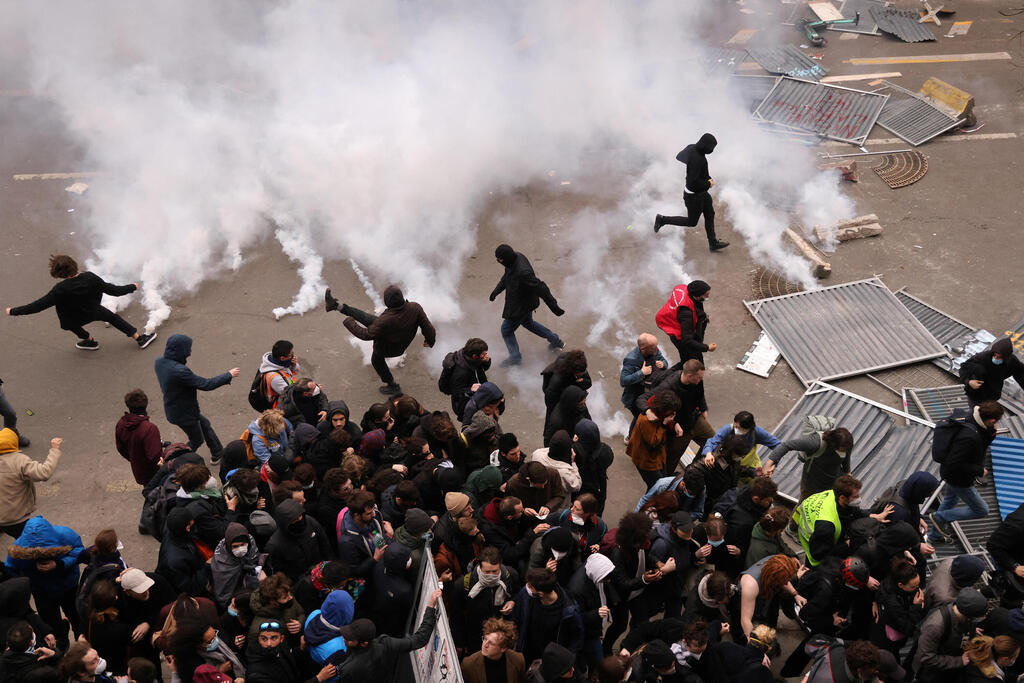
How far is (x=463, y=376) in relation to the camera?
6.92 m

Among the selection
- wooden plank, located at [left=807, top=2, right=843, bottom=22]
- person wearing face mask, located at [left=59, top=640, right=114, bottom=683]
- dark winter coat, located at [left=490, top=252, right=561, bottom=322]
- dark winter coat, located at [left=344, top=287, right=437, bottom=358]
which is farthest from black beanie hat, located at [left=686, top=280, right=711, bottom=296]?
wooden plank, located at [left=807, top=2, right=843, bottom=22]

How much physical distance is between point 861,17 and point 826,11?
0.55 meters

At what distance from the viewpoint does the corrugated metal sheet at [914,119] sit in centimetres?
1113

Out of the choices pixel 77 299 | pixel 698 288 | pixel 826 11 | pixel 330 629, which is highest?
pixel 330 629

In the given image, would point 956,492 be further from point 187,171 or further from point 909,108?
Result: point 187,171

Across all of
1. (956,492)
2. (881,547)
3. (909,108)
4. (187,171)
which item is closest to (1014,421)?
(956,492)

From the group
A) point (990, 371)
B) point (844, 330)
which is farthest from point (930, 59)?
point (990, 371)

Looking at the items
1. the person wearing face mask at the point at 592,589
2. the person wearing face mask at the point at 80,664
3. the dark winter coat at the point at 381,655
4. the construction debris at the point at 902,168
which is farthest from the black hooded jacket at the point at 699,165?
the person wearing face mask at the point at 80,664

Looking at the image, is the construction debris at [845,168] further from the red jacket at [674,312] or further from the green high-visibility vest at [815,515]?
the green high-visibility vest at [815,515]

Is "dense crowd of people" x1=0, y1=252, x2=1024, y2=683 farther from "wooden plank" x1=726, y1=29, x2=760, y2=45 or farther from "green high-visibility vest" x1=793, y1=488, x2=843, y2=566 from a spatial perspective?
"wooden plank" x1=726, y1=29, x2=760, y2=45

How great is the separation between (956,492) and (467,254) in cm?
536

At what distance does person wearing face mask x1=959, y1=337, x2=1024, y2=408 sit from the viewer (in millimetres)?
6711

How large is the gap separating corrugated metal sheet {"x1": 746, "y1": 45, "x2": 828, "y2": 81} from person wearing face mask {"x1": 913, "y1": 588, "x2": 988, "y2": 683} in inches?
370

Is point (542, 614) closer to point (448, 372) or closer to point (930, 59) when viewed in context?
point (448, 372)
